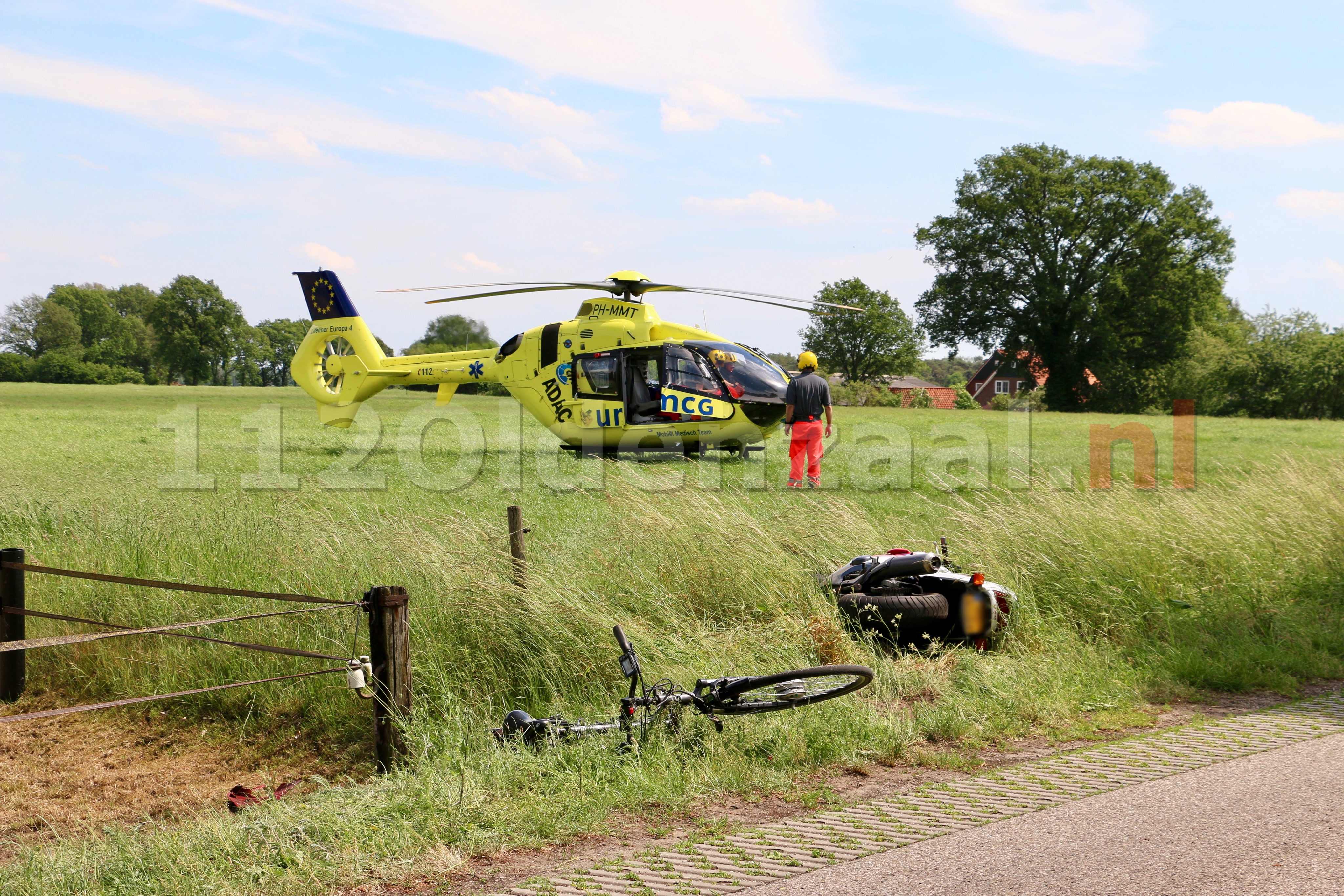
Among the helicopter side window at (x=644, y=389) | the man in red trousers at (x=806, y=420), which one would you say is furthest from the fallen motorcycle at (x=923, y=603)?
the helicopter side window at (x=644, y=389)

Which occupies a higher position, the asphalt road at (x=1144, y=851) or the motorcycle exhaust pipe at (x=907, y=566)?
the motorcycle exhaust pipe at (x=907, y=566)

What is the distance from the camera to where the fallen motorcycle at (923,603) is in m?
7.27

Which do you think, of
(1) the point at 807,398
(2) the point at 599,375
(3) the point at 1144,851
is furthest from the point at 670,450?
(3) the point at 1144,851

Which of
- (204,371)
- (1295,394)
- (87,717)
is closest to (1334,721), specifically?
(87,717)

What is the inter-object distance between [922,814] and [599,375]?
43.6ft

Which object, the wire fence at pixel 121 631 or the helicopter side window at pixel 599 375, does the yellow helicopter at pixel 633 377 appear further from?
the wire fence at pixel 121 631

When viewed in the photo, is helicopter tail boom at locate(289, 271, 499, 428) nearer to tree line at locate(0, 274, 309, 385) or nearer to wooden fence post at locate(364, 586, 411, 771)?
wooden fence post at locate(364, 586, 411, 771)

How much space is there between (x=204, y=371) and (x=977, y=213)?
75.4m

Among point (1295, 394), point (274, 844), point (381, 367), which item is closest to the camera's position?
point (274, 844)

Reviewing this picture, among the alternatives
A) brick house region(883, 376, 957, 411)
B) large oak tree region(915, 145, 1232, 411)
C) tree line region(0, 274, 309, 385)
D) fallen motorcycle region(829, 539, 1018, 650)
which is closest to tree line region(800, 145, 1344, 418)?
large oak tree region(915, 145, 1232, 411)

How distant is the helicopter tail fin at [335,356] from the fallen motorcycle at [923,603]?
16889 millimetres

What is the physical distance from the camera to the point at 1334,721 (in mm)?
5875

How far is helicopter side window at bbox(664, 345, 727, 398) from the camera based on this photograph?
16.2 m

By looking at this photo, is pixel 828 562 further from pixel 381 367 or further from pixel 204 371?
pixel 204 371
